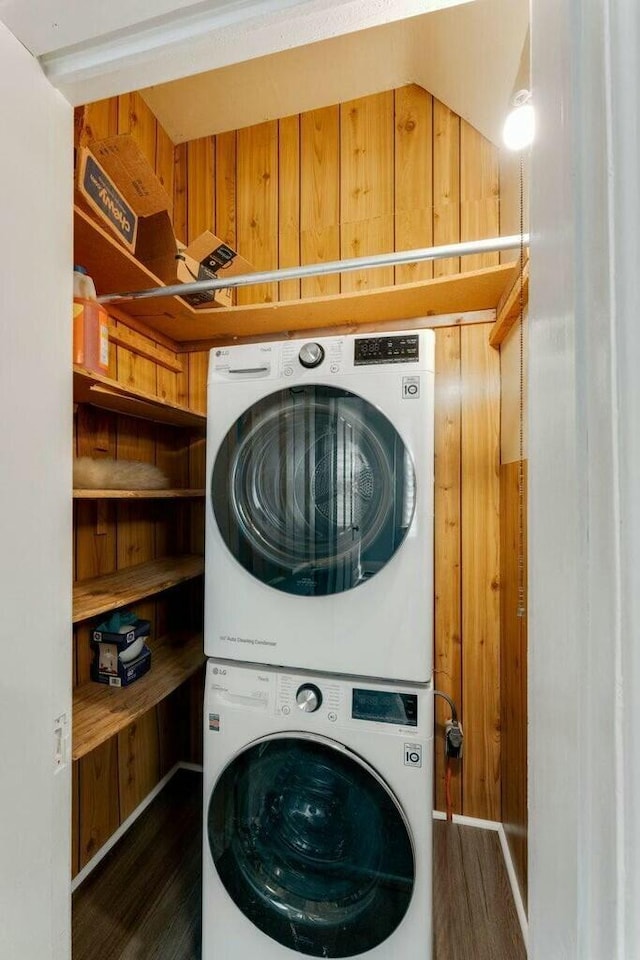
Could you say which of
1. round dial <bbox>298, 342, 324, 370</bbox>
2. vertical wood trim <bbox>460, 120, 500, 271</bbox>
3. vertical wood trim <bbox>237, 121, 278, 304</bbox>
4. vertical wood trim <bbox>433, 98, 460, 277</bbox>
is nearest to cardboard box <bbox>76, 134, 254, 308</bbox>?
vertical wood trim <bbox>237, 121, 278, 304</bbox>

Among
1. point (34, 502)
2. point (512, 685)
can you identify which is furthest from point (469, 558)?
point (34, 502)

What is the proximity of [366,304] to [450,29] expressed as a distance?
0.99 metres

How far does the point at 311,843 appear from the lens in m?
1.15

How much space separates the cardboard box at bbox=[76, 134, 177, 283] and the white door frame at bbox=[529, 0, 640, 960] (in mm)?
1224

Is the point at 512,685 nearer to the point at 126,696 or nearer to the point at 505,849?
the point at 505,849

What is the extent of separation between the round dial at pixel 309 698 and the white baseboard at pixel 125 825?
3.76 ft

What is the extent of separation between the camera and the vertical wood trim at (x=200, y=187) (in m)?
2.12

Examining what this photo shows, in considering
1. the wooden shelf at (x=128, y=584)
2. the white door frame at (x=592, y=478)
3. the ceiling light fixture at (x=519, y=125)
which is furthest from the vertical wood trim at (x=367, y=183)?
the white door frame at (x=592, y=478)

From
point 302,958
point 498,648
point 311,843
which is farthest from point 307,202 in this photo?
point 302,958

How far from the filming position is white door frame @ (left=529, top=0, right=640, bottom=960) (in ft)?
0.96

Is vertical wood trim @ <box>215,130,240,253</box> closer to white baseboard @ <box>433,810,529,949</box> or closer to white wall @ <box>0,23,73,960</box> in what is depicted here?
white wall @ <box>0,23,73,960</box>

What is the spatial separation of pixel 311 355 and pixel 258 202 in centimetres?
131

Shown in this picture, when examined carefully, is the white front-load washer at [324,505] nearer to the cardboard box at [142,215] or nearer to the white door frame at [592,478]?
the cardboard box at [142,215]


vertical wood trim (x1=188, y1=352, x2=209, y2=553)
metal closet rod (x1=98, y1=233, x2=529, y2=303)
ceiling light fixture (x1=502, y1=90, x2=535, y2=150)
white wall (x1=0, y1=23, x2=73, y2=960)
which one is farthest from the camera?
vertical wood trim (x1=188, y1=352, x2=209, y2=553)
